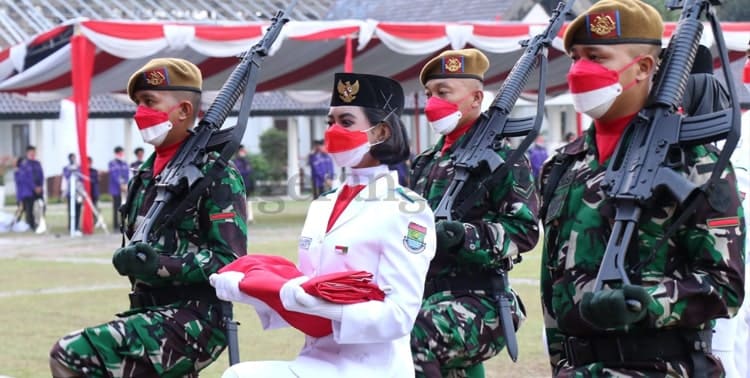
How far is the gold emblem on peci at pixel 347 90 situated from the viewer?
14.3 feet

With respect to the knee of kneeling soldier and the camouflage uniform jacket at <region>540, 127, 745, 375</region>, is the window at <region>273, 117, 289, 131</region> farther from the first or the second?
the camouflage uniform jacket at <region>540, 127, 745, 375</region>

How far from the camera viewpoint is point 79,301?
40.2 feet

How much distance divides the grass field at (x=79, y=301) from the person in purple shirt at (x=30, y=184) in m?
2.37

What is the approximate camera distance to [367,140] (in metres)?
4.30

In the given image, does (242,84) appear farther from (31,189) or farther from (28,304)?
(31,189)

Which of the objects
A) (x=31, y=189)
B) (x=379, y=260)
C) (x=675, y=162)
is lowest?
(x=31, y=189)

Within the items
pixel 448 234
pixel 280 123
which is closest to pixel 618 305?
pixel 448 234

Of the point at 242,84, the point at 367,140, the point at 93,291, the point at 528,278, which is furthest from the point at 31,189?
the point at 367,140

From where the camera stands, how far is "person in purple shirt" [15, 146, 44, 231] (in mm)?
24188

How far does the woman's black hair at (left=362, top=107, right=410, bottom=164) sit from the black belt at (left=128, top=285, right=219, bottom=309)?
135 cm

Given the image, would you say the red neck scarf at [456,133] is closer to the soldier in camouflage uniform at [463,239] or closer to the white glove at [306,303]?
the soldier in camouflage uniform at [463,239]

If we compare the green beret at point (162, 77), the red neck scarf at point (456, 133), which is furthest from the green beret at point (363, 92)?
the red neck scarf at point (456, 133)

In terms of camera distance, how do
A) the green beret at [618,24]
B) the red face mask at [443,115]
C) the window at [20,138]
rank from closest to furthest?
the green beret at [618,24] → the red face mask at [443,115] → the window at [20,138]

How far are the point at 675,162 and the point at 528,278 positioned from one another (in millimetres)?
9943
